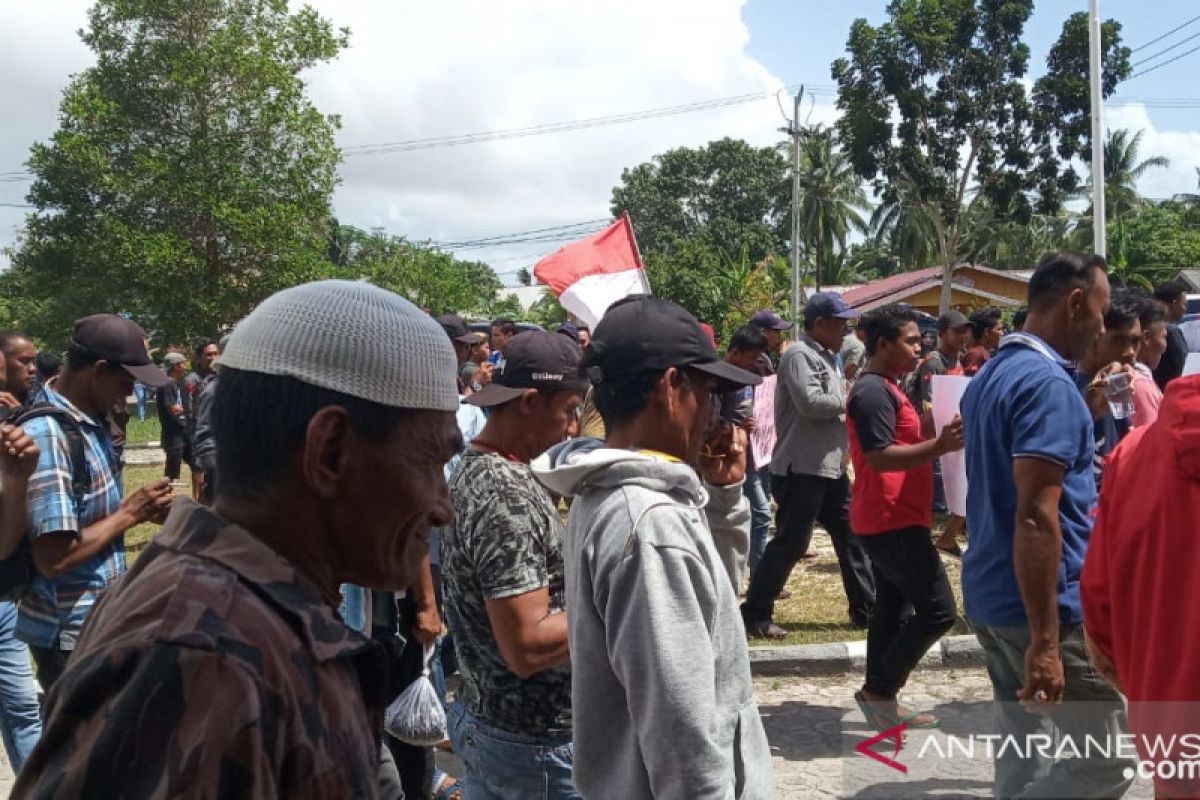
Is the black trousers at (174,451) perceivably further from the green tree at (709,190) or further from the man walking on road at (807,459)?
the green tree at (709,190)

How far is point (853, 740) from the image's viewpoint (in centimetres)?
511

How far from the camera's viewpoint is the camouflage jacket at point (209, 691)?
1009 mm

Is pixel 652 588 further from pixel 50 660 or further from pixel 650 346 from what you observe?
pixel 50 660

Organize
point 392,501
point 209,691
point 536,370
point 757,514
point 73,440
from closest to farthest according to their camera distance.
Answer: point 209,691
point 392,501
point 536,370
point 73,440
point 757,514

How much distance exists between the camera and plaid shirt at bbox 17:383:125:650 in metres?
3.41

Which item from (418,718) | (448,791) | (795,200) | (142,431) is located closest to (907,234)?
(795,200)

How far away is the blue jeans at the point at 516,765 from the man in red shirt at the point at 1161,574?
4.36 ft

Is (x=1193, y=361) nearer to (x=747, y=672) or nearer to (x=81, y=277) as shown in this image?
(x=747, y=672)

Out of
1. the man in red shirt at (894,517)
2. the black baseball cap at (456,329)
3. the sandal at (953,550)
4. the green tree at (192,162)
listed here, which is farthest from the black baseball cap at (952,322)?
the green tree at (192,162)

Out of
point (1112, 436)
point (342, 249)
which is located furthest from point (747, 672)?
point (342, 249)

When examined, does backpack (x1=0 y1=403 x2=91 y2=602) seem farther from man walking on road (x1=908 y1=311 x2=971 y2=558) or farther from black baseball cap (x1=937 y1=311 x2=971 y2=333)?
black baseball cap (x1=937 y1=311 x2=971 y2=333)

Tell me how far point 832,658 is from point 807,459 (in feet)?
4.10

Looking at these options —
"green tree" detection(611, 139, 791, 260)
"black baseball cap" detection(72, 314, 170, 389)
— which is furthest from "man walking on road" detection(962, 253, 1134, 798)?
"green tree" detection(611, 139, 791, 260)

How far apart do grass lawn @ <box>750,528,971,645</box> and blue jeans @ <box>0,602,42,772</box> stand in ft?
13.3
